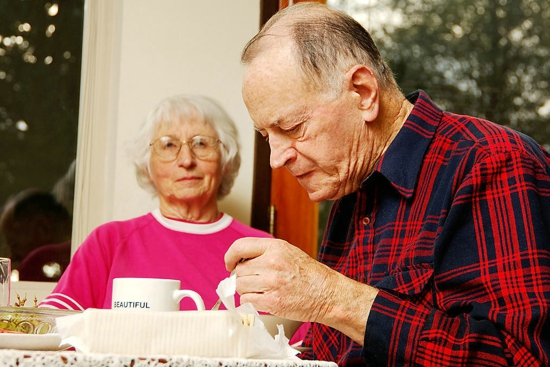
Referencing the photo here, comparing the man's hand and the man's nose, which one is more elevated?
the man's nose

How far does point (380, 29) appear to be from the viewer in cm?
240

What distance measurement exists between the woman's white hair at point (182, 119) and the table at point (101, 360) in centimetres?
154

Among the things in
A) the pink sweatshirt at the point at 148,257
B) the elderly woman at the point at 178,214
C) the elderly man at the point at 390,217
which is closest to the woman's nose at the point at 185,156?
the elderly woman at the point at 178,214

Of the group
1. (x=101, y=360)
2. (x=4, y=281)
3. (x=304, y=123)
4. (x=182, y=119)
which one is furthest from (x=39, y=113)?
(x=101, y=360)

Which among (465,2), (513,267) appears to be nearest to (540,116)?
(465,2)

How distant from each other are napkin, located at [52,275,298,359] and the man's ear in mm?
583

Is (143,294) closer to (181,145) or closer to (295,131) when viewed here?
(295,131)

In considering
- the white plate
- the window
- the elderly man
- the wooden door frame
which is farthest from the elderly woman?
the white plate

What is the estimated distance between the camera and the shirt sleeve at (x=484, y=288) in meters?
0.87

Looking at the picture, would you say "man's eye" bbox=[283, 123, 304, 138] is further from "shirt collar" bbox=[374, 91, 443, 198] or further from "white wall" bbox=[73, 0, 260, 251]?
"white wall" bbox=[73, 0, 260, 251]

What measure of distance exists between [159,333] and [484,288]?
0.46 meters

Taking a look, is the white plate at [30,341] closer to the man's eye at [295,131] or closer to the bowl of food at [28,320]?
the bowl of food at [28,320]

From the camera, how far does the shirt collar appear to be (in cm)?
110

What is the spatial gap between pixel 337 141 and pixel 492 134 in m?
0.27
